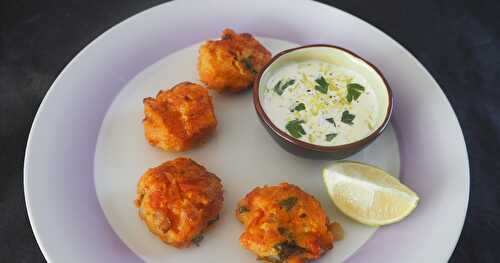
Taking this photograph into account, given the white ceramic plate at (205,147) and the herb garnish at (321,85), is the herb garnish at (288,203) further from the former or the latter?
the herb garnish at (321,85)

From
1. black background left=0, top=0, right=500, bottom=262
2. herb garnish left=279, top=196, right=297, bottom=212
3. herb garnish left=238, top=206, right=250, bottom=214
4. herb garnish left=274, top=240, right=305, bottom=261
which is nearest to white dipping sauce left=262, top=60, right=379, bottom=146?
herb garnish left=279, top=196, right=297, bottom=212

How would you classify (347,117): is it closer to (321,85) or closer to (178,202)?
(321,85)

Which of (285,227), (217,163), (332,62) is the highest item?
(332,62)

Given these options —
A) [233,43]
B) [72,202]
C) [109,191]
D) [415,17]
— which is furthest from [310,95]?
[415,17]

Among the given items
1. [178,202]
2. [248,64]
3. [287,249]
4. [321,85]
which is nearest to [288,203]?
[287,249]

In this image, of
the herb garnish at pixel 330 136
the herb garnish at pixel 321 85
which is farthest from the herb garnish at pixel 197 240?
the herb garnish at pixel 321 85

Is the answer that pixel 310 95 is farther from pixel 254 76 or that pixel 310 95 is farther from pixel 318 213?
pixel 318 213

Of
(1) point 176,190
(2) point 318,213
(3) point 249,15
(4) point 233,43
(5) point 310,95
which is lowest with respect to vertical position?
(2) point 318,213
